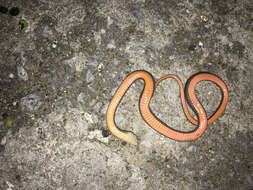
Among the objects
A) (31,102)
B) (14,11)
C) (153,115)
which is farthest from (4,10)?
(153,115)

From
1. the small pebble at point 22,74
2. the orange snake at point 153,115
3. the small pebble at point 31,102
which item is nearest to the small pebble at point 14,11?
the small pebble at point 22,74

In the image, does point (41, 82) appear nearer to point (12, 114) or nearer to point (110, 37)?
point (12, 114)

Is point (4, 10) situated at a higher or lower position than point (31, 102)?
higher

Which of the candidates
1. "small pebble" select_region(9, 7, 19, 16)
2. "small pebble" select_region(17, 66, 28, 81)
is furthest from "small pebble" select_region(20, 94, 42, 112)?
"small pebble" select_region(9, 7, 19, 16)

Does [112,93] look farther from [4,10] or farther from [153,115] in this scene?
[4,10]

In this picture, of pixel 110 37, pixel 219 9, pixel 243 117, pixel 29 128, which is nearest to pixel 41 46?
pixel 110 37

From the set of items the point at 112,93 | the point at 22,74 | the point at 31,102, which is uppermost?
the point at 112,93
